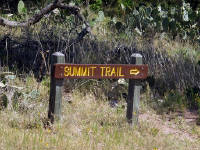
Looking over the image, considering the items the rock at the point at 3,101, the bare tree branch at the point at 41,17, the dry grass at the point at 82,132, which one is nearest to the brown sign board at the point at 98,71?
the dry grass at the point at 82,132

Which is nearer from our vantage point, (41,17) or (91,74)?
(91,74)

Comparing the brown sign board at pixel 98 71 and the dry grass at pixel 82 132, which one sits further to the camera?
the brown sign board at pixel 98 71

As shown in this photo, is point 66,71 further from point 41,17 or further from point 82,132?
point 41,17

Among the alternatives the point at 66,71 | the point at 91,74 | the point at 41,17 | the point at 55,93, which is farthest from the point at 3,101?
the point at 41,17

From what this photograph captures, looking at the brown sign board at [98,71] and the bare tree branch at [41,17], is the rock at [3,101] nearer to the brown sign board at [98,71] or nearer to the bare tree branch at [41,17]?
the brown sign board at [98,71]

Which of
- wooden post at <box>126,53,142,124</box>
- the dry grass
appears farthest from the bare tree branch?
wooden post at <box>126,53,142,124</box>

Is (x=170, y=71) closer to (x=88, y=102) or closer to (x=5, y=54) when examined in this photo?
(x=88, y=102)

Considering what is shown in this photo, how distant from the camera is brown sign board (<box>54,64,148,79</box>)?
5.62m

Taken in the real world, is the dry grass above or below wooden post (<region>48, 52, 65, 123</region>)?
below

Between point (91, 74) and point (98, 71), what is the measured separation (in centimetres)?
10

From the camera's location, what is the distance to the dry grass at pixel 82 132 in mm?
5301

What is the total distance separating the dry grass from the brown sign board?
635 millimetres

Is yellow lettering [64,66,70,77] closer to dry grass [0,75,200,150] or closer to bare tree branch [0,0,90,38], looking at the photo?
dry grass [0,75,200,150]

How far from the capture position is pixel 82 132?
5812mm
